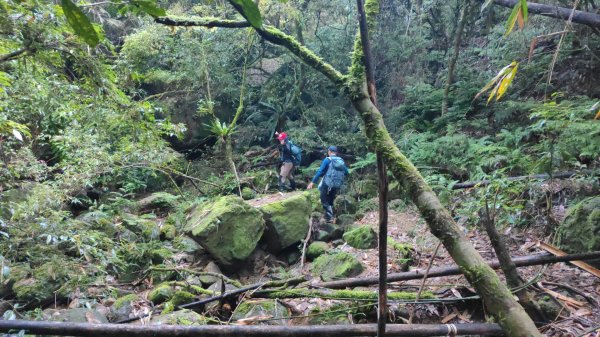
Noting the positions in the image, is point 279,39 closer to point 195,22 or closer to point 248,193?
point 195,22

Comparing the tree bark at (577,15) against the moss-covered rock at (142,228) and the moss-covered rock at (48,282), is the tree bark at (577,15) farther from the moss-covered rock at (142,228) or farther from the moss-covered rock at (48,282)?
the moss-covered rock at (142,228)

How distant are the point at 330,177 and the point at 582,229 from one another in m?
5.00

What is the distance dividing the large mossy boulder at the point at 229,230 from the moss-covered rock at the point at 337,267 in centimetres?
152

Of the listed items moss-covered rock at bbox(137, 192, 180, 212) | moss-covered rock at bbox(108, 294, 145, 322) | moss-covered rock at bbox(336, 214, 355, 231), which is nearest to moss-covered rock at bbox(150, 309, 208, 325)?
moss-covered rock at bbox(108, 294, 145, 322)

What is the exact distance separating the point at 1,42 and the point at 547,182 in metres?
6.76

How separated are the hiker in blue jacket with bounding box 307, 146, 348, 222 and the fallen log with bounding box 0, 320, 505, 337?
599 centimetres

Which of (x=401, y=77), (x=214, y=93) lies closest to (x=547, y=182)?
(x=401, y=77)

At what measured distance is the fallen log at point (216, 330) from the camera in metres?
2.67

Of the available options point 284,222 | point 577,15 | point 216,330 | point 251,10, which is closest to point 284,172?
point 284,222

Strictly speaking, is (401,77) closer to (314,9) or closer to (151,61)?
(314,9)

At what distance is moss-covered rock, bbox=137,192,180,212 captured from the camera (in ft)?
32.8

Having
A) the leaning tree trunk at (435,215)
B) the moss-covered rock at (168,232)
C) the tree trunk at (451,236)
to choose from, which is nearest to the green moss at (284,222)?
the moss-covered rock at (168,232)

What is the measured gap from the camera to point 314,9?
14.4 meters

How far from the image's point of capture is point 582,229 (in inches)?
173
